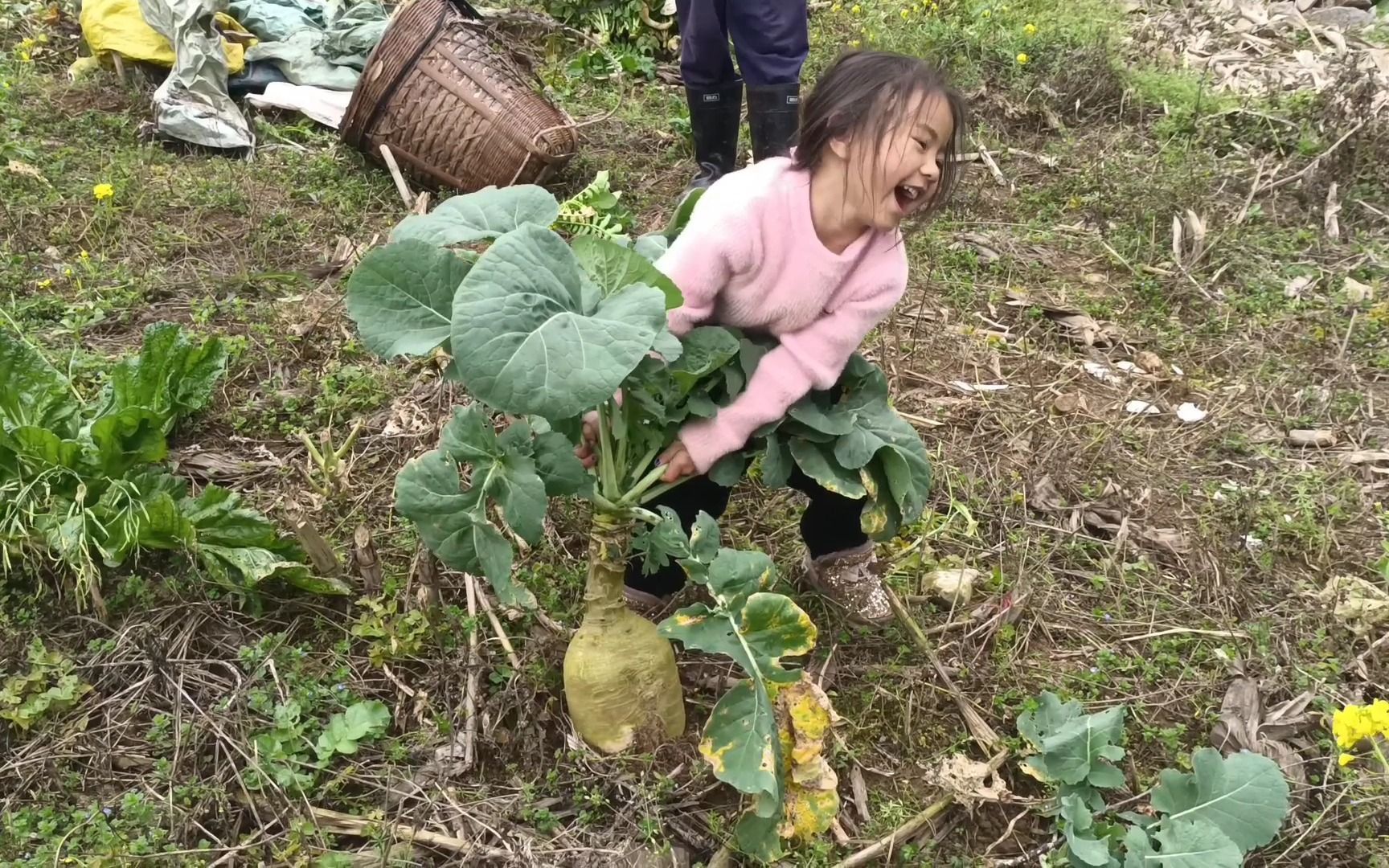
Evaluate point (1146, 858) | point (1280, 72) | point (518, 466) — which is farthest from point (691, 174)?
point (1280, 72)

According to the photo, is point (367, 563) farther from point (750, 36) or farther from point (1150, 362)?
point (1150, 362)

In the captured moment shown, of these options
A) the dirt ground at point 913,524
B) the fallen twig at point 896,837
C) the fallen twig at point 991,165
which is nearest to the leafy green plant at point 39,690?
the dirt ground at point 913,524

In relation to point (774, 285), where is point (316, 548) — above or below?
below

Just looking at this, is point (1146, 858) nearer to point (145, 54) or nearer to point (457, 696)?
point (457, 696)

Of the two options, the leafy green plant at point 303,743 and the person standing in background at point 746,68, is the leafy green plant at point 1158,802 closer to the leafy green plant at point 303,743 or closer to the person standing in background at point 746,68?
the leafy green plant at point 303,743

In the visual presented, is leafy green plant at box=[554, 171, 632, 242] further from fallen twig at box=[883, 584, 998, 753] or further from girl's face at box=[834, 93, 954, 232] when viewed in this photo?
fallen twig at box=[883, 584, 998, 753]

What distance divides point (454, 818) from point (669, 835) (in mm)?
420

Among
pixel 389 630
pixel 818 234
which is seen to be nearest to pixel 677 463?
pixel 818 234

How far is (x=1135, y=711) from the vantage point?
2.12 meters

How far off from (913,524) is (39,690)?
2107mm

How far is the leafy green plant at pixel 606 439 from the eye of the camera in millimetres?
1282

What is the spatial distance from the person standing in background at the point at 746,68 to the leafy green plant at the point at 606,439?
175cm

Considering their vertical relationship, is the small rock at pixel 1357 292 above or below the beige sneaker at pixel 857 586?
above

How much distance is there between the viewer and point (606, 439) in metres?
1.69
